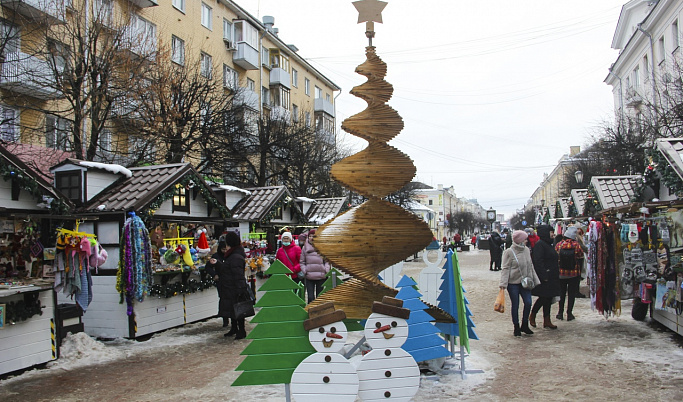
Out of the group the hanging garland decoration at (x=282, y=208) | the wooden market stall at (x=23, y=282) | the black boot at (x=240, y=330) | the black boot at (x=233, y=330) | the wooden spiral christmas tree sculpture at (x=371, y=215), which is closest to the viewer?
the wooden spiral christmas tree sculpture at (x=371, y=215)

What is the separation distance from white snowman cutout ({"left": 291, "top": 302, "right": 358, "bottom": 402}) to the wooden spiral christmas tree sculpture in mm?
1083

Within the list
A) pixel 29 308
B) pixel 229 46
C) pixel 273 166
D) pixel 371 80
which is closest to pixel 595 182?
pixel 371 80

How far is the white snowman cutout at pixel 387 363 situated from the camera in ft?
13.1

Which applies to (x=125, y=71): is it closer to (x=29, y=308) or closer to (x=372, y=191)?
(x=29, y=308)

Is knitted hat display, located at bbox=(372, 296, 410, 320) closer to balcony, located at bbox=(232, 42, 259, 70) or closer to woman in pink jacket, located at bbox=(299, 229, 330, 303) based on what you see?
woman in pink jacket, located at bbox=(299, 229, 330, 303)

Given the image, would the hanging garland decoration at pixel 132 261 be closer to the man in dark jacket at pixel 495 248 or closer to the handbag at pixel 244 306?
the handbag at pixel 244 306

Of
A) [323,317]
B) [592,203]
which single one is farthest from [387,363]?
[592,203]

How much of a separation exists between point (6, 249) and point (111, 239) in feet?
5.13

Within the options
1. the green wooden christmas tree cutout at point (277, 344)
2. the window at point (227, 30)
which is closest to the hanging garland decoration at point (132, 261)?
the green wooden christmas tree cutout at point (277, 344)

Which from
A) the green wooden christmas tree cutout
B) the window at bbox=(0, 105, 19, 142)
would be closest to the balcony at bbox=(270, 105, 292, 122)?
the window at bbox=(0, 105, 19, 142)

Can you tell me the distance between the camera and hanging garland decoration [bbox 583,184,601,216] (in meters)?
11.5

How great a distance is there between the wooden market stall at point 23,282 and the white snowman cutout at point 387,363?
4830 mm

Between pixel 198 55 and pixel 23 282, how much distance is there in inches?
732

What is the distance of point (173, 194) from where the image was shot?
373 inches
